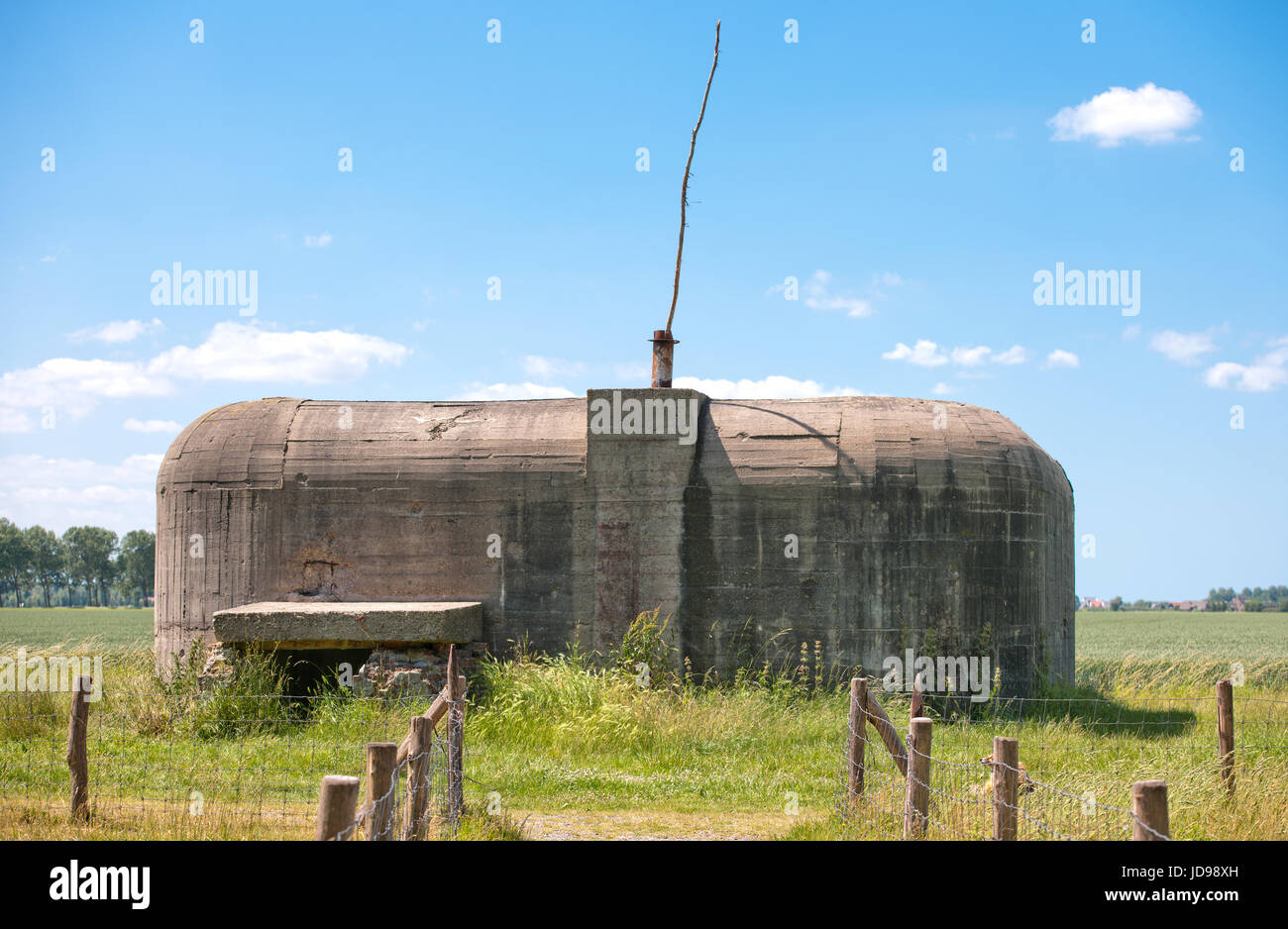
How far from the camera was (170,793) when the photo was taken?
8742mm

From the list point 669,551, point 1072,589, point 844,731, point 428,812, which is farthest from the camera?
point 1072,589

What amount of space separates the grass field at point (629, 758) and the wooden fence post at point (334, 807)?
9.24ft

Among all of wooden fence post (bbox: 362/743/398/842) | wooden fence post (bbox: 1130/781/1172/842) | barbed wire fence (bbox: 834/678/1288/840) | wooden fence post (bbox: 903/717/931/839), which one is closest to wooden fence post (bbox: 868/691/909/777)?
barbed wire fence (bbox: 834/678/1288/840)

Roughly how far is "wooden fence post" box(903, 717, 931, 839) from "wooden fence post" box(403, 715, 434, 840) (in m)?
2.80

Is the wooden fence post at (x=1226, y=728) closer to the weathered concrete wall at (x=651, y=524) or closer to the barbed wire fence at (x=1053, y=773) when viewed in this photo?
the barbed wire fence at (x=1053, y=773)

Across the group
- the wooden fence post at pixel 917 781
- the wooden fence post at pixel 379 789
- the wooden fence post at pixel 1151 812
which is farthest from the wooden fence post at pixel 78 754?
the wooden fence post at pixel 1151 812

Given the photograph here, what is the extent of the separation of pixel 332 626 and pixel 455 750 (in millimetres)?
5630

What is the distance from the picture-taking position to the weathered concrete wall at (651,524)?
12.6 m

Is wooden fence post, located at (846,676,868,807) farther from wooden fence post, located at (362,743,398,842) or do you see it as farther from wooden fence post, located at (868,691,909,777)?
wooden fence post, located at (362,743,398,842)

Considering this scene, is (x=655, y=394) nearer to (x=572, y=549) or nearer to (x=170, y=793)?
(x=572, y=549)
